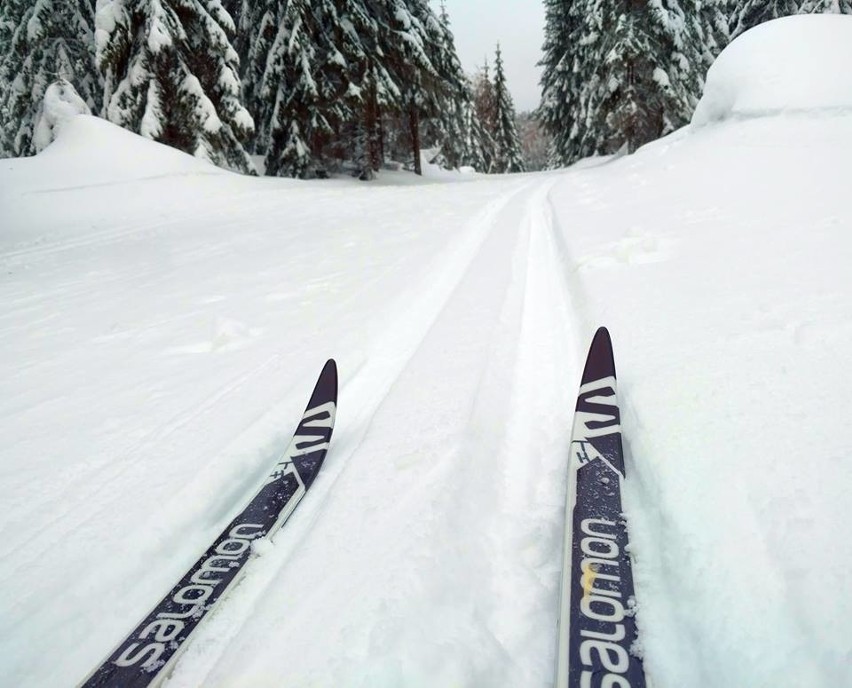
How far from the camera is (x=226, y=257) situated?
5.63m

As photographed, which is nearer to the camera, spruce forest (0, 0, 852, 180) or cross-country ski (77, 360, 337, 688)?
cross-country ski (77, 360, 337, 688)

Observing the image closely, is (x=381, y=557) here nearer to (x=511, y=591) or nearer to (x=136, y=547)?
A: (x=511, y=591)

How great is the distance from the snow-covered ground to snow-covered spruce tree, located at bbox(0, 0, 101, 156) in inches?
607

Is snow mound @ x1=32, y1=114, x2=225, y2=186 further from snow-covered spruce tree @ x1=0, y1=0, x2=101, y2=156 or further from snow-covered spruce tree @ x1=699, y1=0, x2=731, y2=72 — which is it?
snow-covered spruce tree @ x1=699, y1=0, x2=731, y2=72

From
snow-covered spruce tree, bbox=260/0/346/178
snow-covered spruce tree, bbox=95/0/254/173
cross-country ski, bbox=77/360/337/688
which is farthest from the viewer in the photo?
snow-covered spruce tree, bbox=260/0/346/178

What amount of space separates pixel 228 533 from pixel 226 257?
4.61 meters

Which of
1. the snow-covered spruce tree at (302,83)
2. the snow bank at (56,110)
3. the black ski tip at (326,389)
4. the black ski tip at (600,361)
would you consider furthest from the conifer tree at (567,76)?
the black ski tip at (326,389)

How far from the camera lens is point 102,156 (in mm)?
10531

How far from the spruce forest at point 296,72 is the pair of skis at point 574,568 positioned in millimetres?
13207

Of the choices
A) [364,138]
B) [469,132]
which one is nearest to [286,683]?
[364,138]

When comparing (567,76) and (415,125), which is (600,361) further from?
(567,76)

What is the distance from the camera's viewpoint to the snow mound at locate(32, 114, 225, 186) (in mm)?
9984

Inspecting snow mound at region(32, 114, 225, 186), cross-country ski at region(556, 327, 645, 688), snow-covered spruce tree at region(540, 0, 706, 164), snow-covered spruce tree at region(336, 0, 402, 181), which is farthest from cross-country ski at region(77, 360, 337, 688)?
snow-covered spruce tree at region(540, 0, 706, 164)

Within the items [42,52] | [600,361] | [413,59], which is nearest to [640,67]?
[413,59]
